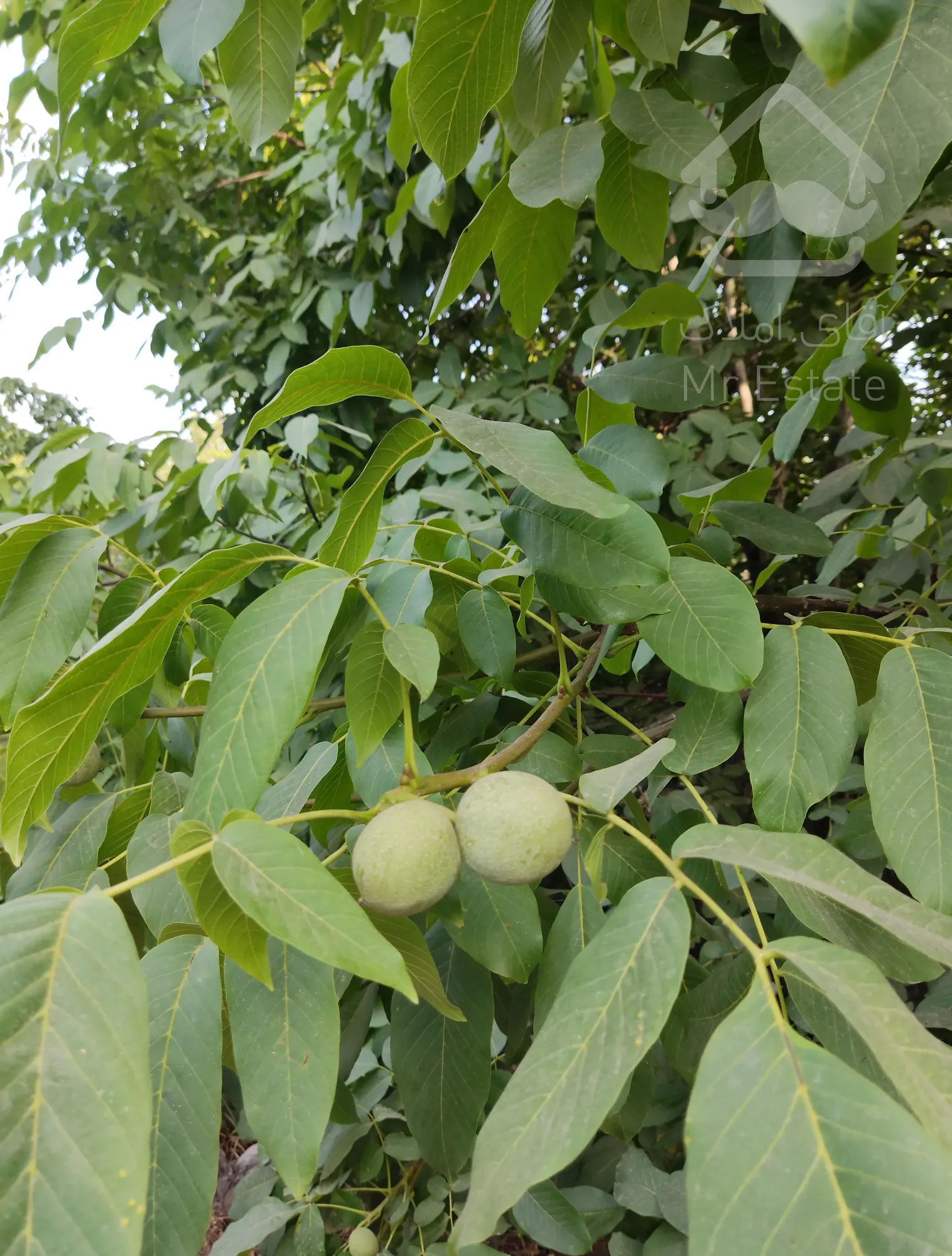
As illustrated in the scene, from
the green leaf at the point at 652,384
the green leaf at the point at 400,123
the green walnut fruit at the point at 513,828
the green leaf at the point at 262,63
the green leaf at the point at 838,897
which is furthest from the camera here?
the green leaf at the point at 400,123

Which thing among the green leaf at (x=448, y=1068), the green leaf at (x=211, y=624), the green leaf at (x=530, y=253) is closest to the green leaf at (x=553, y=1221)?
the green leaf at (x=448, y=1068)

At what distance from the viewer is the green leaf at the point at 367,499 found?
0.67 m

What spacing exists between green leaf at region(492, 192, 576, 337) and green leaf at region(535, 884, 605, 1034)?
2.30 ft

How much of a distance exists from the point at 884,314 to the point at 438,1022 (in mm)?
1014

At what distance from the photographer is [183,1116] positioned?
0.46 metres

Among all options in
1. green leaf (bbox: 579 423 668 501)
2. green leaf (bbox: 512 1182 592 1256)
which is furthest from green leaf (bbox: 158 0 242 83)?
green leaf (bbox: 512 1182 592 1256)

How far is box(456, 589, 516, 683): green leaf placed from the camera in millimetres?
749

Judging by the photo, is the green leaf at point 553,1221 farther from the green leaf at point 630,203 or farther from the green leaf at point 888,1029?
the green leaf at point 630,203

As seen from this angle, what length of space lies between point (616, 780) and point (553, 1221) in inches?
36.2

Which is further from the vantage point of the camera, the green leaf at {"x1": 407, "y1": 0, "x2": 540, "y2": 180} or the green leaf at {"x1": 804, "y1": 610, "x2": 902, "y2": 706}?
the green leaf at {"x1": 804, "y1": 610, "x2": 902, "y2": 706}

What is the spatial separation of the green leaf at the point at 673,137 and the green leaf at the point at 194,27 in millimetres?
388

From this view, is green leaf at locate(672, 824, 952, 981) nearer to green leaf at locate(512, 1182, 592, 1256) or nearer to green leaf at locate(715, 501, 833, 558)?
green leaf at locate(715, 501, 833, 558)

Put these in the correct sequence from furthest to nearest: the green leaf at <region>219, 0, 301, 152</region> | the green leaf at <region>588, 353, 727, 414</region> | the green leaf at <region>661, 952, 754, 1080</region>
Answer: the green leaf at <region>588, 353, 727, 414</region>
the green leaf at <region>219, 0, 301, 152</region>
the green leaf at <region>661, 952, 754, 1080</region>

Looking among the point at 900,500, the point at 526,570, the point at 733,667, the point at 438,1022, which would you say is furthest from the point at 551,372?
the point at 438,1022
